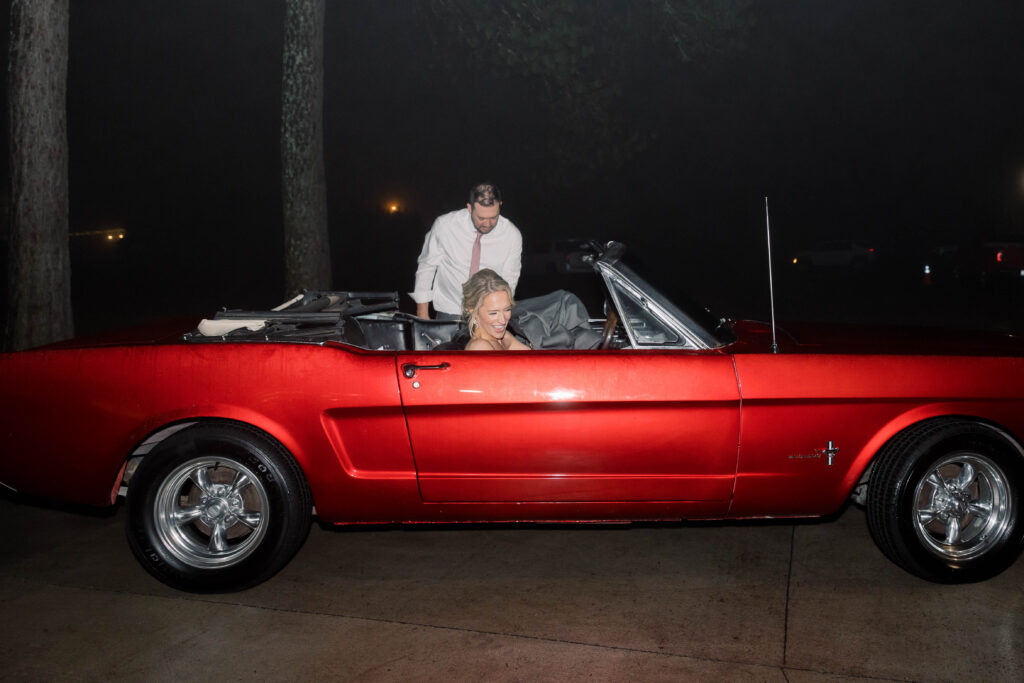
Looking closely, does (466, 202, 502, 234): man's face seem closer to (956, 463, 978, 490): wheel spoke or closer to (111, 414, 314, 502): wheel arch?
(111, 414, 314, 502): wheel arch

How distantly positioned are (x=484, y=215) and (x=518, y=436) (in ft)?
6.11

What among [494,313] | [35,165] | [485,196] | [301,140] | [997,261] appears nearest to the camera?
[494,313]

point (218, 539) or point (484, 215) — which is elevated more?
point (484, 215)

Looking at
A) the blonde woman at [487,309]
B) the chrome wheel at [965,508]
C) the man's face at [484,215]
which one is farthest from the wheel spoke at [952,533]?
the man's face at [484,215]

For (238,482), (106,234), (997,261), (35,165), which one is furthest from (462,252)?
(106,234)

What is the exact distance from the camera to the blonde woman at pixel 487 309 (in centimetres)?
415

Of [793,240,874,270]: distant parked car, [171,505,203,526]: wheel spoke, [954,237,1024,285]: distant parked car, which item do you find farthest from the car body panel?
[793,240,874,270]: distant parked car

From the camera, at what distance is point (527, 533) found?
4602mm

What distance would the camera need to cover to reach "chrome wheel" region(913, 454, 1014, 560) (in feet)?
12.4

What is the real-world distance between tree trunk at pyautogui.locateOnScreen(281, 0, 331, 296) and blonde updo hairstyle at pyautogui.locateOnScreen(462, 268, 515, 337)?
226 inches

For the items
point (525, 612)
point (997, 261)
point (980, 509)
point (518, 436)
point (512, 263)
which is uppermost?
point (512, 263)

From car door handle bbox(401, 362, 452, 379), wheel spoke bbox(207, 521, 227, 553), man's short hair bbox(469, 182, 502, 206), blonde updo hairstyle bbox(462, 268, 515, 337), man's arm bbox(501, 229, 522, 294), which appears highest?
man's short hair bbox(469, 182, 502, 206)

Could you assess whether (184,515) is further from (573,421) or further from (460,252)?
(460,252)

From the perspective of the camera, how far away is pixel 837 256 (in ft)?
111
